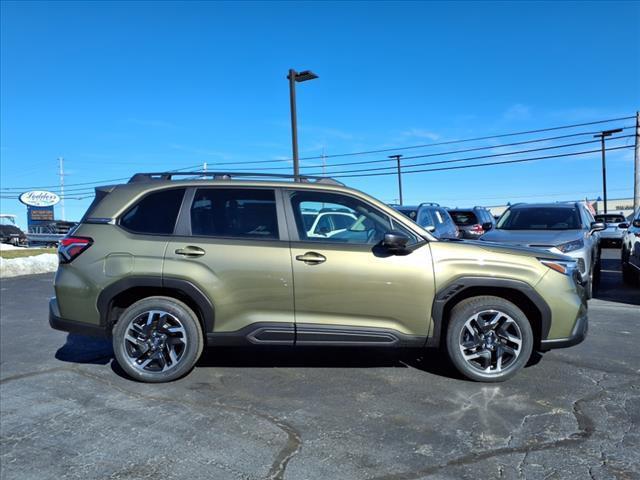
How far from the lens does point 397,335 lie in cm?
434

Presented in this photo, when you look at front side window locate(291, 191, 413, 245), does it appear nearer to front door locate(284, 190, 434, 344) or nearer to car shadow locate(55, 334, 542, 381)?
front door locate(284, 190, 434, 344)

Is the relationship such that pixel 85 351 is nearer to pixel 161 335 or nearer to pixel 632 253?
pixel 161 335

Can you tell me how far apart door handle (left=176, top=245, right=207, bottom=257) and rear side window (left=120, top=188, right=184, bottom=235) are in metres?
0.24

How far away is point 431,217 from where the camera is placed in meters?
11.6

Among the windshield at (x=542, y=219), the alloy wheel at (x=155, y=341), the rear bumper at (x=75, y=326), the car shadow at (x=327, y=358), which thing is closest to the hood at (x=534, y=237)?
the windshield at (x=542, y=219)

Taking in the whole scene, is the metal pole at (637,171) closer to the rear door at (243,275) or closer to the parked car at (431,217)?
the parked car at (431,217)

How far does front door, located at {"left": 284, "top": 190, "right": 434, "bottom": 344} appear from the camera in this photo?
4.28 metres

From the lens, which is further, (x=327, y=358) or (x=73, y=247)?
(x=327, y=358)

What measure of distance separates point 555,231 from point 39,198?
4522 centimetres

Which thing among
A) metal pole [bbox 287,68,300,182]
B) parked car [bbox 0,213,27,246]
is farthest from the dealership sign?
metal pole [bbox 287,68,300,182]

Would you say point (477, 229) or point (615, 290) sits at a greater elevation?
point (477, 229)

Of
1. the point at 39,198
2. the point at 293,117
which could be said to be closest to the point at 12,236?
the point at 39,198

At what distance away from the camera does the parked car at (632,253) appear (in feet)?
30.0

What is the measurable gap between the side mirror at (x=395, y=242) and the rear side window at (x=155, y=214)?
198 cm
